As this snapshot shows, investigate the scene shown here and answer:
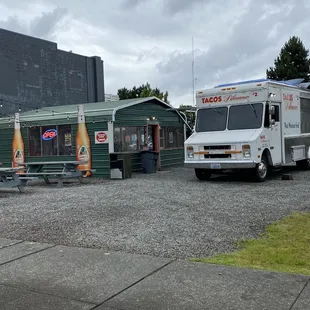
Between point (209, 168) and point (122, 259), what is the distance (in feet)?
26.2

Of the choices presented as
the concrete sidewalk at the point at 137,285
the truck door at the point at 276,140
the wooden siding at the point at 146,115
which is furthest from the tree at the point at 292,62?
the concrete sidewalk at the point at 137,285

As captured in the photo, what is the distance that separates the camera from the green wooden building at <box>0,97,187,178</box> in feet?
53.3

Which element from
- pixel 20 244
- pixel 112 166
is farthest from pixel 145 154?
pixel 20 244

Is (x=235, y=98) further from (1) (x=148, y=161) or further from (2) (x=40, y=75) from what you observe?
(2) (x=40, y=75)

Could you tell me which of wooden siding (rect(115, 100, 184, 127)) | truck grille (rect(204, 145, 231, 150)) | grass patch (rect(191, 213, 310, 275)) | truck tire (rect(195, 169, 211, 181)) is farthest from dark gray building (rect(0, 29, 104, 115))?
grass patch (rect(191, 213, 310, 275))

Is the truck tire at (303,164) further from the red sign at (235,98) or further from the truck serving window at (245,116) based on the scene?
the red sign at (235,98)

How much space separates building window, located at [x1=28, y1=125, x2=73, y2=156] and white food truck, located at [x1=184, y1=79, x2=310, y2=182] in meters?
5.89

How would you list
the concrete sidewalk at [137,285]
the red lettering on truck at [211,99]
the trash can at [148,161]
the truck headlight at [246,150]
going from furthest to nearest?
the trash can at [148,161], the red lettering on truck at [211,99], the truck headlight at [246,150], the concrete sidewalk at [137,285]

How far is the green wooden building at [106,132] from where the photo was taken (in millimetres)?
16250

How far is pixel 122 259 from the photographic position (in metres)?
5.48

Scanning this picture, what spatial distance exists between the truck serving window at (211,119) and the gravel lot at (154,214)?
6.76ft

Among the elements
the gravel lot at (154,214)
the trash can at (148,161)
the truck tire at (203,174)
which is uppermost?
the trash can at (148,161)

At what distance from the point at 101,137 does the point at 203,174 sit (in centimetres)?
441

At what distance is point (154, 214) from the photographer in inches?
323
